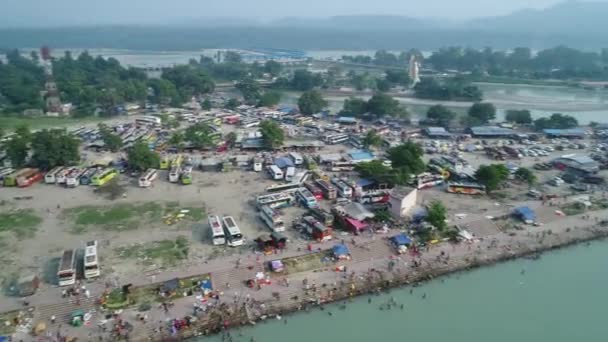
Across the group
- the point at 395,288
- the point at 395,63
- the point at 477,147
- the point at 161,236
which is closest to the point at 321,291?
the point at 395,288

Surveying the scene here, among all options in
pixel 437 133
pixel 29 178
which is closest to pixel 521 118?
pixel 437 133

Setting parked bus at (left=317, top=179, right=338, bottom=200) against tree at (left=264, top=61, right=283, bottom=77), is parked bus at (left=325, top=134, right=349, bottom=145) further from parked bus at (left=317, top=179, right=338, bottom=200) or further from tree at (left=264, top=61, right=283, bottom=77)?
tree at (left=264, top=61, right=283, bottom=77)

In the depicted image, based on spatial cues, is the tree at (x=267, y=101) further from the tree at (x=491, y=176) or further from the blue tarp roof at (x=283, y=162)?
the tree at (x=491, y=176)

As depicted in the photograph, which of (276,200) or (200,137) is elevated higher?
(200,137)

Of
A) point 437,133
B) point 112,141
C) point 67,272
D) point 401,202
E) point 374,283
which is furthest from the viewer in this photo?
point 437,133

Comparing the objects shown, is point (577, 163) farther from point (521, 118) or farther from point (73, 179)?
point (73, 179)

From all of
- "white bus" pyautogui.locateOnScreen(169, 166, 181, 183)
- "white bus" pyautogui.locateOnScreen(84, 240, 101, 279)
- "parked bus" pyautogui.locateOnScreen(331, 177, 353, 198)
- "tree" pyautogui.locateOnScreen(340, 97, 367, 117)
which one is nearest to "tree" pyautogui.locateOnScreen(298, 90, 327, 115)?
"tree" pyautogui.locateOnScreen(340, 97, 367, 117)

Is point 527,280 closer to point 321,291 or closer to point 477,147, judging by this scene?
point 321,291

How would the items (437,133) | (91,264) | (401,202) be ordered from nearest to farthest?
(91,264) → (401,202) → (437,133)
